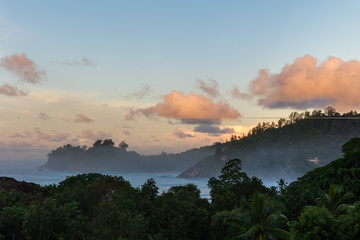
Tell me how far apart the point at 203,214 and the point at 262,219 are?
13.7 metres

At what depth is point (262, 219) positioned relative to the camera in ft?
102

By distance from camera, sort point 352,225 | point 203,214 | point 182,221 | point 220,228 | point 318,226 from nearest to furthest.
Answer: point 318,226 < point 352,225 < point 220,228 < point 182,221 < point 203,214

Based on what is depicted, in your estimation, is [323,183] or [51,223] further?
[323,183]

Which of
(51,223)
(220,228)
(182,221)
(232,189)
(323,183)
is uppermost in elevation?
(323,183)

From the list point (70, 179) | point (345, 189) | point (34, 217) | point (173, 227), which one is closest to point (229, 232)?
point (173, 227)

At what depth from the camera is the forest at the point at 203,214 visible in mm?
25461

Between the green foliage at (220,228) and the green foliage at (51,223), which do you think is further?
the green foliage at (51,223)

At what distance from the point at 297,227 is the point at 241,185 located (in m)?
38.5

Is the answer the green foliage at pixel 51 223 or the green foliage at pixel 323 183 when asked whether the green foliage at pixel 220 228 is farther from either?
the green foliage at pixel 51 223

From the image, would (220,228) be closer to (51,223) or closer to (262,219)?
(262,219)

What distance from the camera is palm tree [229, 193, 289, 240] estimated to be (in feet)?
100

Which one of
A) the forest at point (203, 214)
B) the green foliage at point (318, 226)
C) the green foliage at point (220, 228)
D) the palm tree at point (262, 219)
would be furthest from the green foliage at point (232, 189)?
the green foliage at point (318, 226)

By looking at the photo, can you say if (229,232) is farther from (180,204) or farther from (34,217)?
(34,217)

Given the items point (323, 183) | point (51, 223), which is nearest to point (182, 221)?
point (51, 223)
